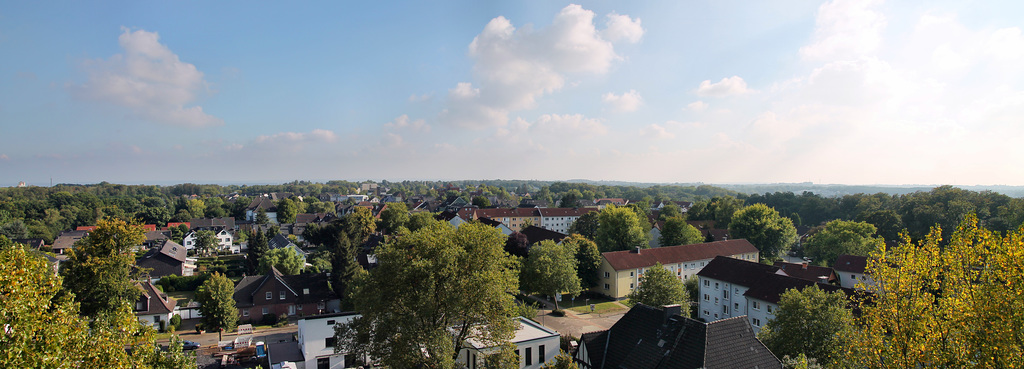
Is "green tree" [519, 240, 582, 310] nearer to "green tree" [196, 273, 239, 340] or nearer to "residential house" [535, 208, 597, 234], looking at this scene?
"green tree" [196, 273, 239, 340]

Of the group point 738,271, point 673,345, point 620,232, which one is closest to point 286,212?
point 620,232

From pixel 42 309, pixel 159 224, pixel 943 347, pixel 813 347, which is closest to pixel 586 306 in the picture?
pixel 813 347

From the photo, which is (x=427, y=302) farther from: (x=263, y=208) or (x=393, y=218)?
(x=263, y=208)

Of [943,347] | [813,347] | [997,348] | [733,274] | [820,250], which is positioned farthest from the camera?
[820,250]

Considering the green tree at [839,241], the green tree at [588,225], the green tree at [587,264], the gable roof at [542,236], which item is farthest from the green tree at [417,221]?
the green tree at [839,241]

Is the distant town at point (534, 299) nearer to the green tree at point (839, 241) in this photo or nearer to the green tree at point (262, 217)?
the green tree at point (839, 241)

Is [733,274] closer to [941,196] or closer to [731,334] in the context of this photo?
[731,334]

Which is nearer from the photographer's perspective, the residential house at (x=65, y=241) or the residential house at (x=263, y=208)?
the residential house at (x=65, y=241)
